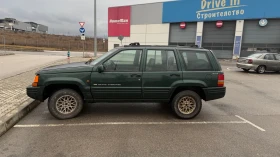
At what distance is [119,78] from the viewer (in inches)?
182

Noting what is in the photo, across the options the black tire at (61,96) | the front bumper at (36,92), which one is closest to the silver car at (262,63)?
the black tire at (61,96)

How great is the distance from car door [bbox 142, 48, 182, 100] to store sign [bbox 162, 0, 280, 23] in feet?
82.2

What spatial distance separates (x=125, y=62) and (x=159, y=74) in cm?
83

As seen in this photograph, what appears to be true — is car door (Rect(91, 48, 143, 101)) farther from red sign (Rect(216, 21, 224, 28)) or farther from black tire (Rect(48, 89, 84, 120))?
red sign (Rect(216, 21, 224, 28))

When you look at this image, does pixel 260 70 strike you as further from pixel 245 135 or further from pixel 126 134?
pixel 126 134

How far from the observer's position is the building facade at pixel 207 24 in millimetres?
24891

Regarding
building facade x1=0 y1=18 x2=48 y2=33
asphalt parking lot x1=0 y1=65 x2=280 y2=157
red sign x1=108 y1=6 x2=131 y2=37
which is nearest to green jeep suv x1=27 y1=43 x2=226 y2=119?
asphalt parking lot x1=0 y1=65 x2=280 y2=157

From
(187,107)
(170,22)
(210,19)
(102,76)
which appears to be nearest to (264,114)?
(187,107)

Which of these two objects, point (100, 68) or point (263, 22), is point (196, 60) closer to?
point (100, 68)

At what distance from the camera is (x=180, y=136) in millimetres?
3973

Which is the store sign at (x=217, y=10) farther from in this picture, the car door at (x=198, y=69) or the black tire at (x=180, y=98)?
the black tire at (x=180, y=98)

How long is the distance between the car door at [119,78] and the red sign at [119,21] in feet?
98.3

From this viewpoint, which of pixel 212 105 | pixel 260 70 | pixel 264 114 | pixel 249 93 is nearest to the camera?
pixel 264 114

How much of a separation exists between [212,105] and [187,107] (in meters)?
1.57
